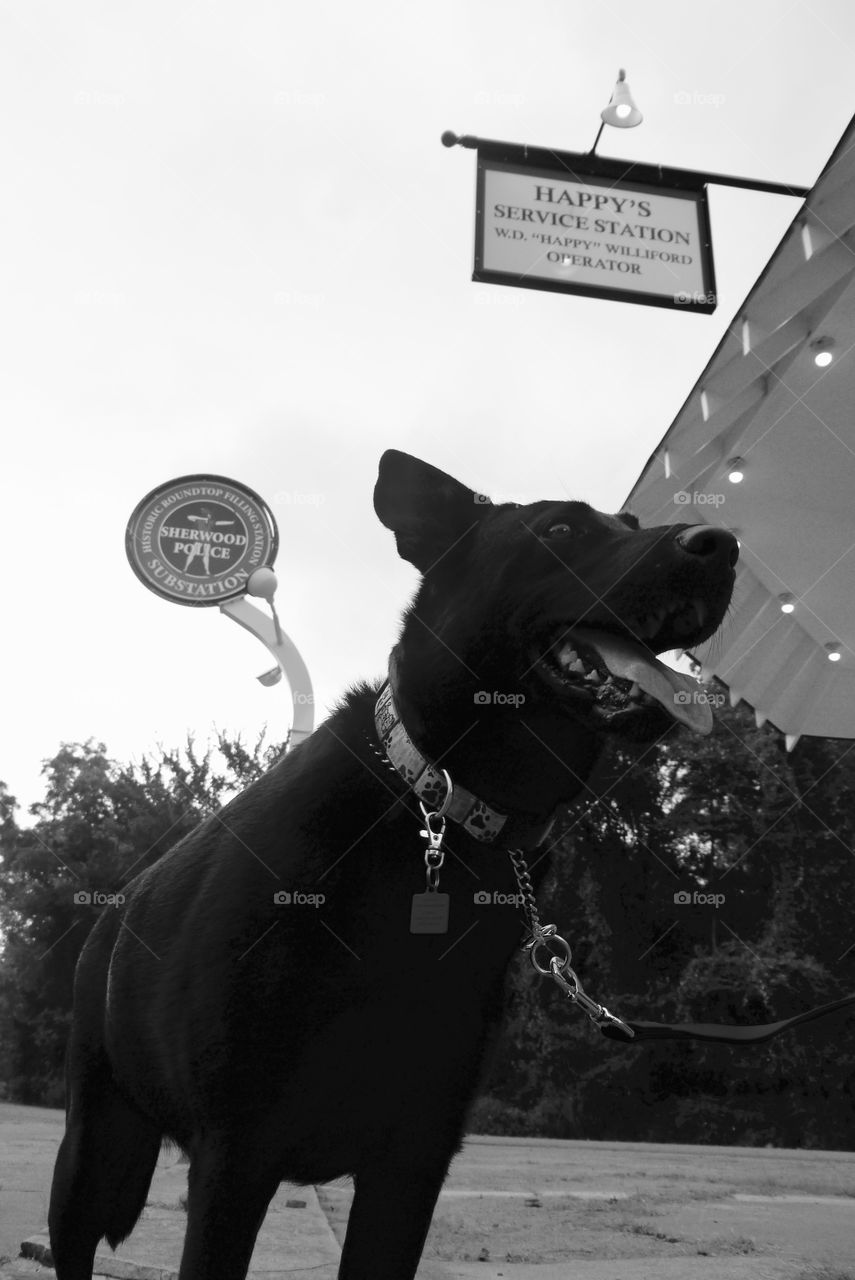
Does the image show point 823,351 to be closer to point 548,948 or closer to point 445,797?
point 548,948

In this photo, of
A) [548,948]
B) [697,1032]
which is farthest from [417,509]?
[697,1032]

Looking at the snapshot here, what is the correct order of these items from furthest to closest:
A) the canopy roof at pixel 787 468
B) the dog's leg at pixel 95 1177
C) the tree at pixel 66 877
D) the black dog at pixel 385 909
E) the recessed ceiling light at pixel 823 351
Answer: the tree at pixel 66 877, the recessed ceiling light at pixel 823 351, the canopy roof at pixel 787 468, the dog's leg at pixel 95 1177, the black dog at pixel 385 909

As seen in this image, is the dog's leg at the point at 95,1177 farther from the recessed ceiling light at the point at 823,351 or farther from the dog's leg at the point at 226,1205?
the recessed ceiling light at the point at 823,351

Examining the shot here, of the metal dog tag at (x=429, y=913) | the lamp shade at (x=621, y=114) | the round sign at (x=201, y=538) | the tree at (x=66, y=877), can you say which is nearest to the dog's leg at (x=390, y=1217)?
the metal dog tag at (x=429, y=913)

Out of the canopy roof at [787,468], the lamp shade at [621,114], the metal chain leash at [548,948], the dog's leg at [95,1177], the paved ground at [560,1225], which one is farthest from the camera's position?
the lamp shade at [621,114]

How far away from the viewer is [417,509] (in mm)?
2090

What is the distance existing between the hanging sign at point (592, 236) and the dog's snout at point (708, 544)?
9.54 ft

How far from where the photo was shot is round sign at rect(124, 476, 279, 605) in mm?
6426

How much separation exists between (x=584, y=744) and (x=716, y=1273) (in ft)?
6.41

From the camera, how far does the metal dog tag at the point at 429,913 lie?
1.67 metres

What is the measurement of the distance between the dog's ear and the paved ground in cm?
201

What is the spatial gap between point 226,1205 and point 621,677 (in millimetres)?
1095

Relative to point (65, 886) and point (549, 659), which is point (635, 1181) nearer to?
point (549, 659)

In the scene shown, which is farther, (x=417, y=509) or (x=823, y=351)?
(x=823, y=351)
